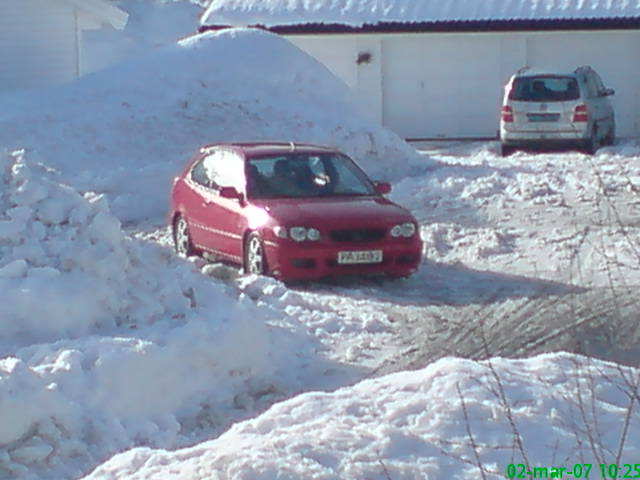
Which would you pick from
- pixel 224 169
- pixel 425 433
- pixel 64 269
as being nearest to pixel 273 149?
pixel 224 169

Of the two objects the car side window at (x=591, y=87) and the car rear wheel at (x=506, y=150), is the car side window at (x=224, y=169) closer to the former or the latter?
the car rear wheel at (x=506, y=150)

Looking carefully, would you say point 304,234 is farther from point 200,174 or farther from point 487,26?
point 487,26

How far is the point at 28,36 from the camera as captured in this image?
29.0 m

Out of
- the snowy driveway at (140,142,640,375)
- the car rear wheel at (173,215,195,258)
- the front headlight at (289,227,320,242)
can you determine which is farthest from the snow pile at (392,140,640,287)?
the car rear wheel at (173,215,195,258)

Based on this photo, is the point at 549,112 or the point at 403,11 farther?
the point at 403,11

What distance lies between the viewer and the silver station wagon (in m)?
27.3

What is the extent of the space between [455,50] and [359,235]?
19.0 m

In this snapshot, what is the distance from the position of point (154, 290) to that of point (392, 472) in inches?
215

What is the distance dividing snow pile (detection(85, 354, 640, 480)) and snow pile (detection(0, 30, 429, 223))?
558 inches

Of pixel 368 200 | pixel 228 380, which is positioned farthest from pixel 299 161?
pixel 228 380

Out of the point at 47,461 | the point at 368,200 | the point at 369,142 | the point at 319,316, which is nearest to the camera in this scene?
the point at 47,461

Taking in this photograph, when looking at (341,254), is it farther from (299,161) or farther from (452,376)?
(452,376)

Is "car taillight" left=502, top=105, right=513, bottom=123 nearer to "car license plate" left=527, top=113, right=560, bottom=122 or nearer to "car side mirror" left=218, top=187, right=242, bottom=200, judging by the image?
"car license plate" left=527, top=113, right=560, bottom=122

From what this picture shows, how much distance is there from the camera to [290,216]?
14.6 m
